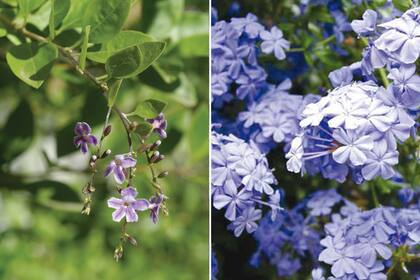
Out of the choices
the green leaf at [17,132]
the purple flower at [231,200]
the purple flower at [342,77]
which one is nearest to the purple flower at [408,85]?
the purple flower at [342,77]

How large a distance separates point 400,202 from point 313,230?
0.42ft

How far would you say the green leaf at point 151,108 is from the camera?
2.67 ft

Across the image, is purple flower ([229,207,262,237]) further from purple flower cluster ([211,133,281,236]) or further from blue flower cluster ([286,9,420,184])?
blue flower cluster ([286,9,420,184])

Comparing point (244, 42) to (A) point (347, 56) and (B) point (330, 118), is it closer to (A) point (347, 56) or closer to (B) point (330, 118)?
(A) point (347, 56)

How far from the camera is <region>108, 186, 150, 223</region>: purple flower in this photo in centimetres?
80

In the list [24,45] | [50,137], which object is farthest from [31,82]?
[50,137]

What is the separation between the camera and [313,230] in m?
1.10

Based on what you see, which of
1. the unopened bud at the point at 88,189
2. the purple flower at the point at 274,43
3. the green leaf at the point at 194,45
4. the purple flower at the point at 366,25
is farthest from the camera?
the green leaf at the point at 194,45

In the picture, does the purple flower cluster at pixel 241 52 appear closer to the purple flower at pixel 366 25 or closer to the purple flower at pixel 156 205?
the purple flower at pixel 366 25

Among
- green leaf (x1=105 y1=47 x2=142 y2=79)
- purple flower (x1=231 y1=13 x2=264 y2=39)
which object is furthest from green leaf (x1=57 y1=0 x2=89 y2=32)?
purple flower (x1=231 y1=13 x2=264 y2=39)

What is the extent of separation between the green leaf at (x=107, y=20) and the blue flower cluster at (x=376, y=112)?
21 centimetres

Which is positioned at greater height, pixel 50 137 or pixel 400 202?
pixel 400 202

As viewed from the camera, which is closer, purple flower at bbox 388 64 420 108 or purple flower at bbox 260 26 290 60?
purple flower at bbox 388 64 420 108

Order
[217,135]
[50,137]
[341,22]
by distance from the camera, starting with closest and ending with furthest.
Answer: [217,135] → [341,22] → [50,137]
